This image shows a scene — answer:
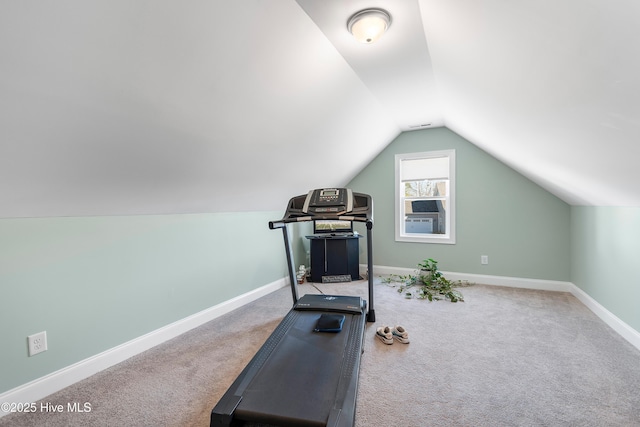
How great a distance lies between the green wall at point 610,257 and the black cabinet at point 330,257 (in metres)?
2.63

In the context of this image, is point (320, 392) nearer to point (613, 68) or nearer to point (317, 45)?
point (613, 68)

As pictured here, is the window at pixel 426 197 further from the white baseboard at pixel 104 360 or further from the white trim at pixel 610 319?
the white baseboard at pixel 104 360

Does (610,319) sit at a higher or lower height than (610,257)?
lower

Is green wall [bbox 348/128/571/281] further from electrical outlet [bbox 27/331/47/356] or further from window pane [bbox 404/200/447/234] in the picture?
electrical outlet [bbox 27/331/47/356]

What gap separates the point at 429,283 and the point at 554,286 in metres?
1.53

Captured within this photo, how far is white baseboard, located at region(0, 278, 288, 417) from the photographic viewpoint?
1.61 metres

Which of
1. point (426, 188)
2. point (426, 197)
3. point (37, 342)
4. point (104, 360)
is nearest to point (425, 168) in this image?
point (426, 188)

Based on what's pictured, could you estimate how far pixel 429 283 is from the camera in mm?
3791

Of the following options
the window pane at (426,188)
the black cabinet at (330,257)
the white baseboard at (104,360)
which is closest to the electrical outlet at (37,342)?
the white baseboard at (104,360)

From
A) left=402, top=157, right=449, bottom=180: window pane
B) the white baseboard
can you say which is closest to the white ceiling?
the white baseboard

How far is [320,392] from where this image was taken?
144 cm

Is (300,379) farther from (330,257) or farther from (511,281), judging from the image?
(511,281)

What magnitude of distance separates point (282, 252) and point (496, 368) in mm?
2681

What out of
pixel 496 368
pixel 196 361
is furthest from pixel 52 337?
pixel 496 368
